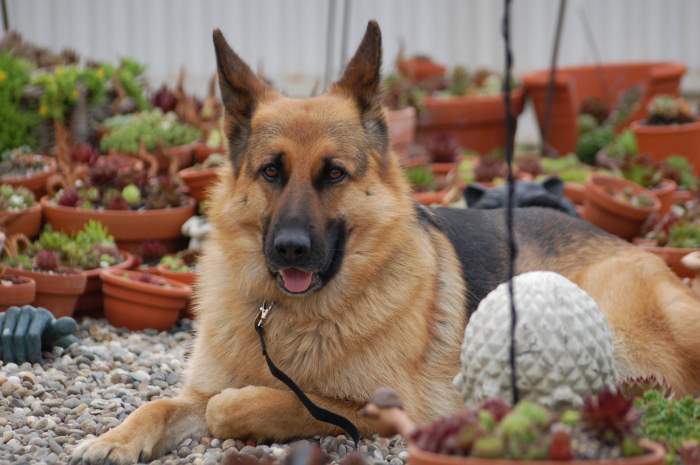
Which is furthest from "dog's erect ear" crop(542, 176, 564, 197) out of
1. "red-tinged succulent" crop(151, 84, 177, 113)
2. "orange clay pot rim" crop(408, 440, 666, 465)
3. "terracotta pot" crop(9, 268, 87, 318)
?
"orange clay pot rim" crop(408, 440, 666, 465)

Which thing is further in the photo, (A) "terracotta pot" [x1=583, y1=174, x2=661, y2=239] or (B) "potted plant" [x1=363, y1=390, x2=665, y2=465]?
(A) "terracotta pot" [x1=583, y1=174, x2=661, y2=239]

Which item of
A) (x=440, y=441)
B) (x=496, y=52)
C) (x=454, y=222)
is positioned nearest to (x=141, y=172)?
(x=454, y=222)

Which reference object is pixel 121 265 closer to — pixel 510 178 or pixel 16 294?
pixel 16 294

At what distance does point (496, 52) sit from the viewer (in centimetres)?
1426

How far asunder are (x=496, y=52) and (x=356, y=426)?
10672 mm

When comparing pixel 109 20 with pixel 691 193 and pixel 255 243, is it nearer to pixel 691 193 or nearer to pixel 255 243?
pixel 691 193

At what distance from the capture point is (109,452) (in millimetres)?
3949

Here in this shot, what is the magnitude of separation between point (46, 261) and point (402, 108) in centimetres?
484

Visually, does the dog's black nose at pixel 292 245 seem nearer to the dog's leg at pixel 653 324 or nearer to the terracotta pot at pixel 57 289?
the dog's leg at pixel 653 324

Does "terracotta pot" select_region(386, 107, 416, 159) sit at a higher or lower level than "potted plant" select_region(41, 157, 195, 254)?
higher

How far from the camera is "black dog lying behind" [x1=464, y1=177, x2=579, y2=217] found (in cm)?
689

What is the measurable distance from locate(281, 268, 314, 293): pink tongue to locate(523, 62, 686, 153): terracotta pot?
712 cm

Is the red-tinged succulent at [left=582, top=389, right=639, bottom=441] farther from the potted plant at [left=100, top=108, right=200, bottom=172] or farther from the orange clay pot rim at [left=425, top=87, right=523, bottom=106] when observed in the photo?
the orange clay pot rim at [left=425, top=87, right=523, bottom=106]

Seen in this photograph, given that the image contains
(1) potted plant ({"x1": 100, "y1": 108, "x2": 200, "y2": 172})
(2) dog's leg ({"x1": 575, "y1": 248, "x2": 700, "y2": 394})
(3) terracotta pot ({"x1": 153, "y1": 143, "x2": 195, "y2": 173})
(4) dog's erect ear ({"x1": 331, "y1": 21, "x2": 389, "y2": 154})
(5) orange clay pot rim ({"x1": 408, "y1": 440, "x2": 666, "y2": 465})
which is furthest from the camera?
(1) potted plant ({"x1": 100, "y1": 108, "x2": 200, "y2": 172})
